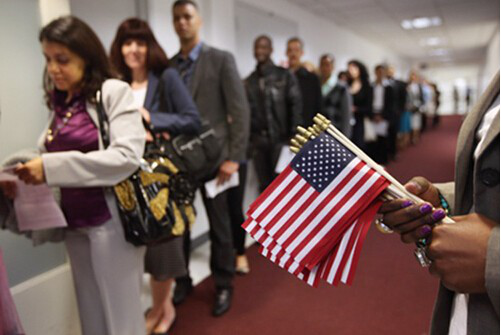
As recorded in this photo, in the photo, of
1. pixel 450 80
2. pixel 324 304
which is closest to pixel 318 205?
pixel 324 304

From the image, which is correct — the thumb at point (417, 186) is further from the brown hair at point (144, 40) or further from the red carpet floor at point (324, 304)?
the brown hair at point (144, 40)

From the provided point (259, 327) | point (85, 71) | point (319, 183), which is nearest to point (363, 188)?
point (319, 183)

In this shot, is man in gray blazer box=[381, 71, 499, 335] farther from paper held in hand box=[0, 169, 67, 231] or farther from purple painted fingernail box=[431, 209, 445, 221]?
paper held in hand box=[0, 169, 67, 231]

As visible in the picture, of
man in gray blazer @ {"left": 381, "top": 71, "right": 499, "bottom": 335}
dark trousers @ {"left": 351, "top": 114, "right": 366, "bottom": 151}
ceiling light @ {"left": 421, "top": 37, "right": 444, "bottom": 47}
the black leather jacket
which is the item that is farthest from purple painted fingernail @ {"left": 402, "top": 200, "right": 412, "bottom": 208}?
ceiling light @ {"left": 421, "top": 37, "right": 444, "bottom": 47}

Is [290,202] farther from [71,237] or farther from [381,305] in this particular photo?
[381,305]

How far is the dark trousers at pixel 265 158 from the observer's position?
3190mm

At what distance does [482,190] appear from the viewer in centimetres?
69

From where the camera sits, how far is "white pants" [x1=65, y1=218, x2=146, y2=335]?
1490 millimetres

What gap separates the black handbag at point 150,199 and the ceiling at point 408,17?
3.60 meters

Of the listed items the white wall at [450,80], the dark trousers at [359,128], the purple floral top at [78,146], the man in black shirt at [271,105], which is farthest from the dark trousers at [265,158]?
the white wall at [450,80]

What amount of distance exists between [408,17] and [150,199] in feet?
25.6

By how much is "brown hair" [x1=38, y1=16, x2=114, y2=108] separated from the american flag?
0.93 m

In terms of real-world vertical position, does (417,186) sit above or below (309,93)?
below

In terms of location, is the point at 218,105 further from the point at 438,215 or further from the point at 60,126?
the point at 438,215
